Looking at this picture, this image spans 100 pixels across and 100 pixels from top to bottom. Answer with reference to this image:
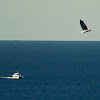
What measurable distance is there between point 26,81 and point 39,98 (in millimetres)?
40861

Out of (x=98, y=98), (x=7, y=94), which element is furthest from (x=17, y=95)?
(x=98, y=98)

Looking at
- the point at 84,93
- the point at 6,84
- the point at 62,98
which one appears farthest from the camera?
the point at 6,84

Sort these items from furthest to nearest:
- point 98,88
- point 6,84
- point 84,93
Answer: point 6,84 < point 98,88 < point 84,93

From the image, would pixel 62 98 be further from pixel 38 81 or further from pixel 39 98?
pixel 38 81

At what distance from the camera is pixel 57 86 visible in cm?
18000

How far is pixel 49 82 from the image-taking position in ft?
627

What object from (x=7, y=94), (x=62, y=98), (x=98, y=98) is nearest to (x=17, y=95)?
(x=7, y=94)

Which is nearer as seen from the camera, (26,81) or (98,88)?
(98,88)

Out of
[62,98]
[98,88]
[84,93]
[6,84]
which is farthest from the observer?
[6,84]

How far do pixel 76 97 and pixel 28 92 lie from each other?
18.9m

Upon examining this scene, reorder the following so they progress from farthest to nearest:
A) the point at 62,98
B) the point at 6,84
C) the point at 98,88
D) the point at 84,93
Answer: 1. the point at 6,84
2. the point at 98,88
3. the point at 84,93
4. the point at 62,98

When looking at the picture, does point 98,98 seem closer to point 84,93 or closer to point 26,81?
point 84,93

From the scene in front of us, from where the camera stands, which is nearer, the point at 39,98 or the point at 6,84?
the point at 39,98

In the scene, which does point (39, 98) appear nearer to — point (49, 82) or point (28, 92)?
point (28, 92)
